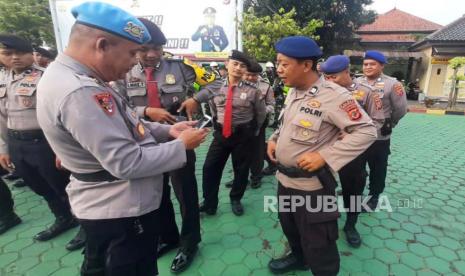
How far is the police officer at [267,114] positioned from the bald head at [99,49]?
249cm

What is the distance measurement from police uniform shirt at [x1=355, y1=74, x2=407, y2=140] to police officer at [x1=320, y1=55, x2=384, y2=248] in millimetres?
264

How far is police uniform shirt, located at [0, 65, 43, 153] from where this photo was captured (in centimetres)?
265

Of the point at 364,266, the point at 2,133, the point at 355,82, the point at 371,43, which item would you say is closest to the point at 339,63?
the point at 355,82

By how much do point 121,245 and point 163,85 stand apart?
1436mm

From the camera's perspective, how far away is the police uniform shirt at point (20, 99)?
2.65m

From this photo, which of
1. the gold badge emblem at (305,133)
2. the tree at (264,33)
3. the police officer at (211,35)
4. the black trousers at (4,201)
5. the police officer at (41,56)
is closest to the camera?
the gold badge emblem at (305,133)

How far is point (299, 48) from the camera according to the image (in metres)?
1.68

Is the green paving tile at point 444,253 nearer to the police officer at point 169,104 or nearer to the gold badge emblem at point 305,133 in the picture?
the gold badge emblem at point 305,133

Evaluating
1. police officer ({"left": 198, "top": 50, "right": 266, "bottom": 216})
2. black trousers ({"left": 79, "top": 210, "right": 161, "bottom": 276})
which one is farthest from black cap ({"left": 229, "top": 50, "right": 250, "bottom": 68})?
black trousers ({"left": 79, "top": 210, "right": 161, "bottom": 276})

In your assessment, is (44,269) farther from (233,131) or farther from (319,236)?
(319,236)

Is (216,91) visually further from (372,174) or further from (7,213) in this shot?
(7,213)

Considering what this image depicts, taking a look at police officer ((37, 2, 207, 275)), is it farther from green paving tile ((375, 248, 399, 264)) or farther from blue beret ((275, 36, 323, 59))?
green paving tile ((375, 248, 399, 264))

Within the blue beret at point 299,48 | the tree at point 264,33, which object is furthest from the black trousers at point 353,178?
the tree at point 264,33

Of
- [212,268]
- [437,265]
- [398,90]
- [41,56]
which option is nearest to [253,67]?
[398,90]
